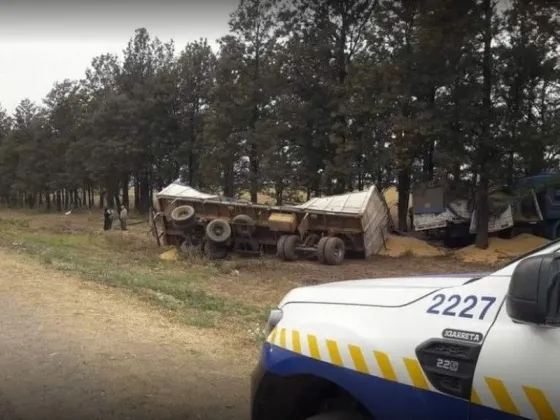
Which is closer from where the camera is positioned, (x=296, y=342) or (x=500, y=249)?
(x=296, y=342)

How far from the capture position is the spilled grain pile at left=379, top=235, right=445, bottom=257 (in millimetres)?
19328

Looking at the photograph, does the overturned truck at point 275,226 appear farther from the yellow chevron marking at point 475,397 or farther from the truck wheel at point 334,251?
the yellow chevron marking at point 475,397

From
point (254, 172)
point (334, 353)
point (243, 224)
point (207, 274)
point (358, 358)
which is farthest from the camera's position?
point (254, 172)

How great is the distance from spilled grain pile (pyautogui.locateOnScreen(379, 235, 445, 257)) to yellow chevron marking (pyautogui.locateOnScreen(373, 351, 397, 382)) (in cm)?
1694

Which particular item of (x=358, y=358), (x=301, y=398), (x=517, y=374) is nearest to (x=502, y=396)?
(x=517, y=374)

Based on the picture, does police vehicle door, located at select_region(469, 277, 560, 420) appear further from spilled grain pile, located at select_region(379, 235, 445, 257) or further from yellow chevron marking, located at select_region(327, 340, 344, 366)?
spilled grain pile, located at select_region(379, 235, 445, 257)

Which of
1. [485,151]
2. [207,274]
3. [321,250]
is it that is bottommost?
[207,274]

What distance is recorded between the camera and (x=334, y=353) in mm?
2527

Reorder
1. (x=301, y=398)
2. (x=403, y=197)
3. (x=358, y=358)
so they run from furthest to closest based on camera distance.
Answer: (x=403, y=197)
(x=301, y=398)
(x=358, y=358)

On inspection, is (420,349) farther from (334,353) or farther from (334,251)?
(334,251)

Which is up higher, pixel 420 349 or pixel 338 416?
pixel 420 349

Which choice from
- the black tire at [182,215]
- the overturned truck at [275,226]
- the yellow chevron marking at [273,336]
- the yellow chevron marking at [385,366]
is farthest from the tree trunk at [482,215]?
the yellow chevron marking at [385,366]

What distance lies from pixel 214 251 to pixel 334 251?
3555 mm

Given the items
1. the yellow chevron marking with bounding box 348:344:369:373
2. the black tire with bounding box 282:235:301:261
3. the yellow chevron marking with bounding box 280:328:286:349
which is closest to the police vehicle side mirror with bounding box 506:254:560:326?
the yellow chevron marking with bounding box 348:344:369:373
